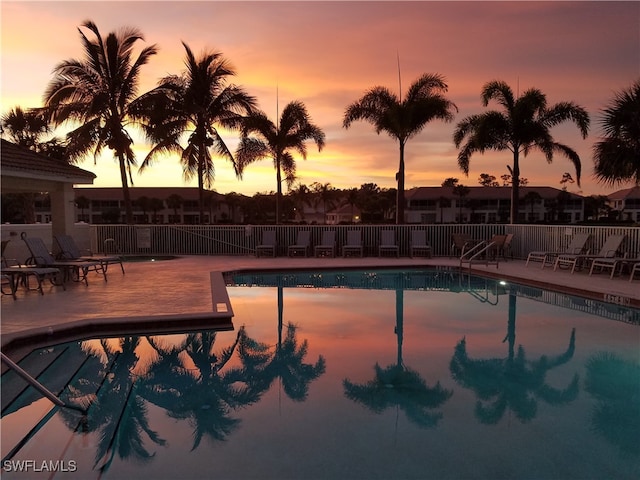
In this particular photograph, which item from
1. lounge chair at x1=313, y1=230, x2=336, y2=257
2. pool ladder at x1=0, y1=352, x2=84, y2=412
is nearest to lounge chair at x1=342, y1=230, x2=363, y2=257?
lounge chair at x1=313, y1=230, x2=336, y2=257

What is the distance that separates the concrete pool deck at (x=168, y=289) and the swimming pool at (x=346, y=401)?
0.86m

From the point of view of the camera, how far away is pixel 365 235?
57.8 ft

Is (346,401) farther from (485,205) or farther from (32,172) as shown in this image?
(485,205)

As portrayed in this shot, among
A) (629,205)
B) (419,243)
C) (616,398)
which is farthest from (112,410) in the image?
(629,205)

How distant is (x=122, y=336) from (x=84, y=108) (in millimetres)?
15912

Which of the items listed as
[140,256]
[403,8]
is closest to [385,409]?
[403,8]

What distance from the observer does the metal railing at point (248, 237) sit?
17.1 metres

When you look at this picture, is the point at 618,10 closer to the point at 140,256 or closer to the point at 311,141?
the point at 311,141

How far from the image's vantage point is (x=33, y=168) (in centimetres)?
995

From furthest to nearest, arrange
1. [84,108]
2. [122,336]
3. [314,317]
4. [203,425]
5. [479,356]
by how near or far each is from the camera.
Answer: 1. [84,108]
2. [314,317]
3. [122,336]
4. [479,356]
5. [203,425]

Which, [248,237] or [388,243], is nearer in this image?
[388,243]

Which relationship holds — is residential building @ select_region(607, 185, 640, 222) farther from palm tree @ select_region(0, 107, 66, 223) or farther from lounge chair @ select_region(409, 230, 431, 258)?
palm tree @ select_region(0, 107, 66, 223)

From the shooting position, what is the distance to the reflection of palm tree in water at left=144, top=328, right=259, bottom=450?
4281 mm

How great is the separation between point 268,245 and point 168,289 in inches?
295
